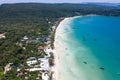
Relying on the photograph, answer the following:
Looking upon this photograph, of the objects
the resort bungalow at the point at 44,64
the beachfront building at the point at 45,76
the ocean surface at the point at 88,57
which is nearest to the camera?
the beachfront building at the point at 45,76

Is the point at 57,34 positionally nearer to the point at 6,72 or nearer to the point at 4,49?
the point at 4,49

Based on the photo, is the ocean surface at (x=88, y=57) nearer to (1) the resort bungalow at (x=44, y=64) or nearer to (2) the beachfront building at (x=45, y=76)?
(2) the beachfront building at (x=45, y=76)

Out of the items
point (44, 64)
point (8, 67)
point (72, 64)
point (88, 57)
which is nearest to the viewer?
point (8, 67)

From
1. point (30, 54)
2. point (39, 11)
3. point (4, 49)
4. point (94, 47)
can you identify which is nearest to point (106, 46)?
point (94, 47)

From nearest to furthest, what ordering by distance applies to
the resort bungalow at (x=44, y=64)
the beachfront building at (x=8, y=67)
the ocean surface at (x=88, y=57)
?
1. the ocean surface at (x=88, y=57)
2. the resort bungalow at (x=44, y=64)
3. the beachfront building at (x=8, y=67)

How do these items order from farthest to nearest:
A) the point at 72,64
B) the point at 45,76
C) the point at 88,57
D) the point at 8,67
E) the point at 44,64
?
the point at 88,57
the point at 72,64
the point at 44,64
the point at 8,67
the point at 45,76

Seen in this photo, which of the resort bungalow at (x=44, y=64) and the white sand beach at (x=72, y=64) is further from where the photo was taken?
the resort bungalow at (x=44, y=64)

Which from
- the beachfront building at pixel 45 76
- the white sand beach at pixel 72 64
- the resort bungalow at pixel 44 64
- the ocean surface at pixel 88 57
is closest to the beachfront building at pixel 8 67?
the resort bungalow at pixel 44 64

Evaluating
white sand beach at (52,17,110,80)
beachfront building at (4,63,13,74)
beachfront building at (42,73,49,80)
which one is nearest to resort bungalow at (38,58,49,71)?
white sand beach at (52,17,110,80)


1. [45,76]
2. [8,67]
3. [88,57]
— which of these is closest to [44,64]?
[45,76]

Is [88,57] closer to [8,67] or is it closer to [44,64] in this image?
[44,64]

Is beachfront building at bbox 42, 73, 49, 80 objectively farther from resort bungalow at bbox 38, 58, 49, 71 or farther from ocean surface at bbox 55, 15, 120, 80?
resort bungalow at bbox 38, 58, 49, 71
